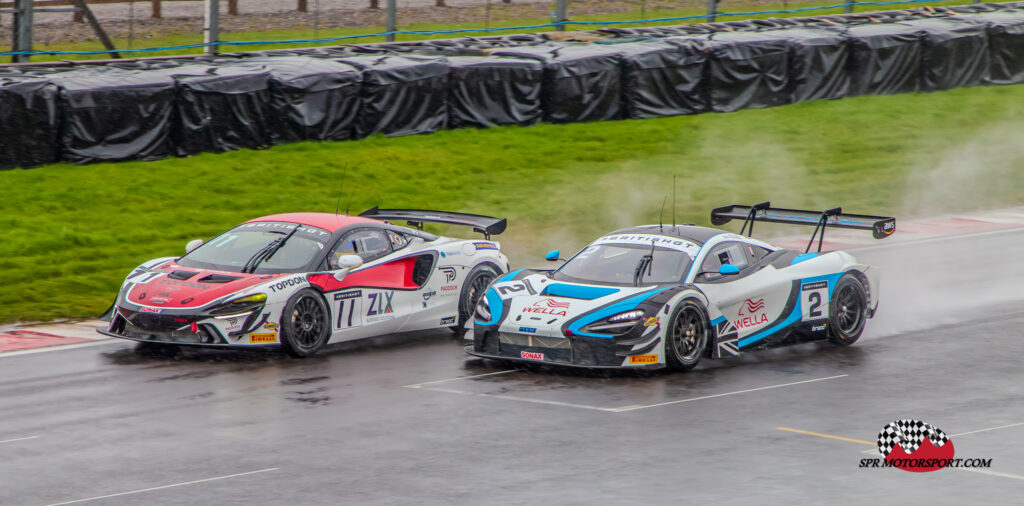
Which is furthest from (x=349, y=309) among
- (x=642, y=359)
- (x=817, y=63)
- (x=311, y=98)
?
(x=817, y=63)

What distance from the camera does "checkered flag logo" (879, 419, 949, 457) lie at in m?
11.2

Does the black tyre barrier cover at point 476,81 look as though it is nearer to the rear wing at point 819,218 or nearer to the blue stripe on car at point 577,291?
the rear wing at point 819,218

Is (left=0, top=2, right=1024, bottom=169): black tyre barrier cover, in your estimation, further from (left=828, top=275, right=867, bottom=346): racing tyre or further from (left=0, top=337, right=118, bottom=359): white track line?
(left=828, top=275, right=867, bottom=346): racing tyre

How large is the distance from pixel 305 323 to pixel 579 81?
45.9 ft

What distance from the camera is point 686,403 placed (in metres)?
12.9

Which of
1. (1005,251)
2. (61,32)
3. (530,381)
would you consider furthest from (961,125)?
(530,381)

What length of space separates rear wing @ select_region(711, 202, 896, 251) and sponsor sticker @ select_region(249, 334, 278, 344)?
5365mm

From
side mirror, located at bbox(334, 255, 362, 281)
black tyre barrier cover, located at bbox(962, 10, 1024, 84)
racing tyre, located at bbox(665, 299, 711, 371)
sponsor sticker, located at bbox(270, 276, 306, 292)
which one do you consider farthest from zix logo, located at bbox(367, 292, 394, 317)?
black tyre barrier cover, located at bbox(962, 10, 1024, 84)

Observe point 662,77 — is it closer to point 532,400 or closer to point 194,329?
point 194,329

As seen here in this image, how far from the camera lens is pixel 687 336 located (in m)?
14.2

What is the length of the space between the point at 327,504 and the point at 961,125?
2576cm

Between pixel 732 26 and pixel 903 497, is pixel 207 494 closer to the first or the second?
pixel 903 497

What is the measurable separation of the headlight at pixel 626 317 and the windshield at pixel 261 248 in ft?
11.4

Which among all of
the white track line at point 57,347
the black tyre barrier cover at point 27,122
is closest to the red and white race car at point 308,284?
the white track line at point 57,347
